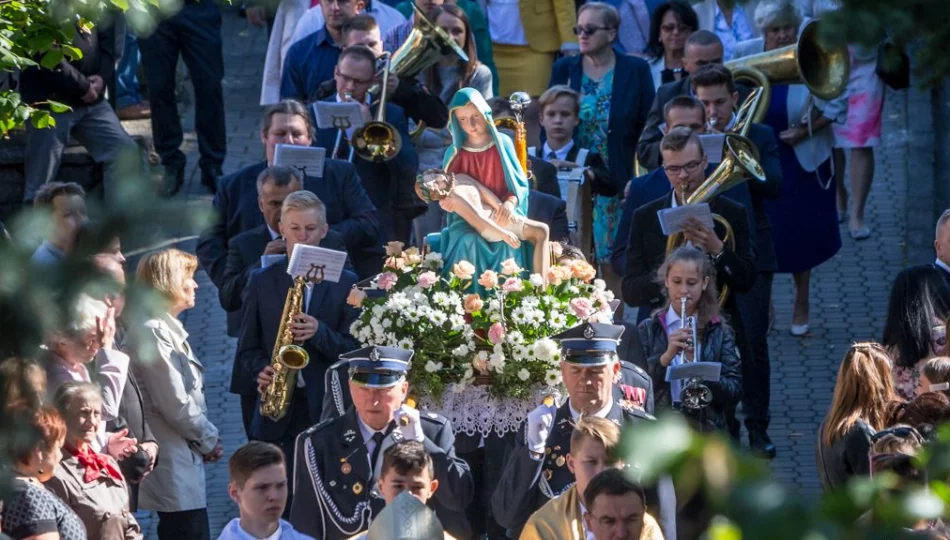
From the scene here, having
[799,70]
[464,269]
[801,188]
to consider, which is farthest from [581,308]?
[801,188]

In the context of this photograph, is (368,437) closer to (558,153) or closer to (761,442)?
(761,442)

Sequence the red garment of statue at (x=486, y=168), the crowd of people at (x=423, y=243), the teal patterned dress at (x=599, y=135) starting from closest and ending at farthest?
the crowd of people at (x=423, y=243) < the red garment of statue at (x=486, y=168) < the teal patterned dress at (x=599, y=135)

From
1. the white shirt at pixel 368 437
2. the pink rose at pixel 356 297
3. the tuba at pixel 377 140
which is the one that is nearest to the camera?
the white shirt at pixel 368 437

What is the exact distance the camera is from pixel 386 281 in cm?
873

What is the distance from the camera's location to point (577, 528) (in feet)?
22.7

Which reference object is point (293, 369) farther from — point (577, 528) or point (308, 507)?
point (577, 528)

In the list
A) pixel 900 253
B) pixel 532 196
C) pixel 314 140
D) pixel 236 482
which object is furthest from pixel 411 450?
pixel 900 253

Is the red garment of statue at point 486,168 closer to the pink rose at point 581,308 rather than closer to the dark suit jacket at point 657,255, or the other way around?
the pink rose at point 581,308

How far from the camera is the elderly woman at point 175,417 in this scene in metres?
8.47

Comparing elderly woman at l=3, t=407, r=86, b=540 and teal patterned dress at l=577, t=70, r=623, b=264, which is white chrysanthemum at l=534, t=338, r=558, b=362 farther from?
teal patterned dress at l=577, t=70, r=623, b=264

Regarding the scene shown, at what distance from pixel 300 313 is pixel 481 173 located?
125cm

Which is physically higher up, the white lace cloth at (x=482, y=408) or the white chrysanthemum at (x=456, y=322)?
the white chrysanthemum at (x=456, y=322)

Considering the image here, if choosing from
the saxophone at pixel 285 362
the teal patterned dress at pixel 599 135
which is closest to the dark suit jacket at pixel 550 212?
the saxophone at pixel 285 362

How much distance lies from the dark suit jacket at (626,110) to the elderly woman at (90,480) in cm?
568
